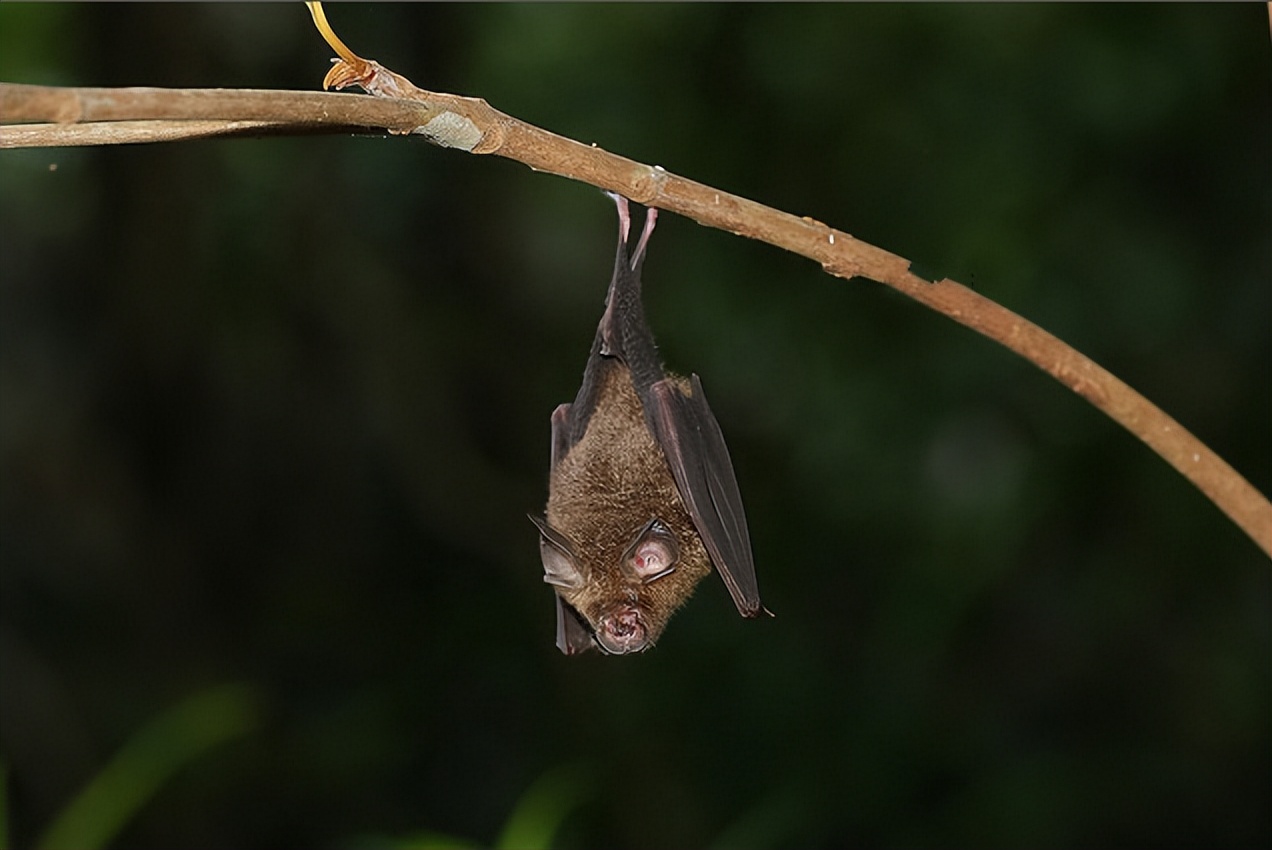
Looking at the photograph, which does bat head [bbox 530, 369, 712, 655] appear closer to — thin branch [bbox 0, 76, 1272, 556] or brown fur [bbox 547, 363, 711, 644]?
brown fur [bbox 547, 363, 711, 644]

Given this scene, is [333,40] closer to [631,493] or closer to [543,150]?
[543,150]

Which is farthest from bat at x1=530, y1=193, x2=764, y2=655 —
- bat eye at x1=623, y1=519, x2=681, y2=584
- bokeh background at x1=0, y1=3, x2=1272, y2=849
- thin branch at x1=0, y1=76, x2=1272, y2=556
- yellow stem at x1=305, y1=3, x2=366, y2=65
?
bokeh background at x1=0, y1=3, x2=1272, y2=849

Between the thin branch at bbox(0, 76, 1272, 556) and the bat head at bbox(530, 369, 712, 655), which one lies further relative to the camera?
the bat head at bbox(530, 369, 712, 655)

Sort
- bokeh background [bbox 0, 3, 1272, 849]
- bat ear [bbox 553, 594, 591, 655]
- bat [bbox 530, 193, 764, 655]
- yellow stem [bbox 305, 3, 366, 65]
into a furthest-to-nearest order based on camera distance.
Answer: bokeh background [bbox 0, 3, 1272, 849] < bat ear [bbox 553, 594, 591, 655] < bat [bbox 530, 193, 764, 655] < yellow stem [bbox 305, 3, 366, 65]

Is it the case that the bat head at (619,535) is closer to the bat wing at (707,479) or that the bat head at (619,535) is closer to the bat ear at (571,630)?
the bat ear at (571,630)

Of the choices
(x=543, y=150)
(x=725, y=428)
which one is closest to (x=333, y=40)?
(x=543, y=150)

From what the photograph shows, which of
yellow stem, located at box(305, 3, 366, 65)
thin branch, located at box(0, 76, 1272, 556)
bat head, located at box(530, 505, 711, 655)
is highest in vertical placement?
yellow stem, located at box(305, 3, 366, 65)

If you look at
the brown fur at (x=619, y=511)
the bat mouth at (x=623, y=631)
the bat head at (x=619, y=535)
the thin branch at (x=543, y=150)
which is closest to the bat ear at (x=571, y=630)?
the bat head at (x=619, y=535)

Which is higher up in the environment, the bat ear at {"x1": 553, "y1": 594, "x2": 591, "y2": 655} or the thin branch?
the thin branch
